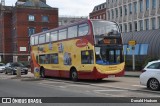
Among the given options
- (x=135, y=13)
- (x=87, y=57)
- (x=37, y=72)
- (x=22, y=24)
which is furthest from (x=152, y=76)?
(x=22, y=24)

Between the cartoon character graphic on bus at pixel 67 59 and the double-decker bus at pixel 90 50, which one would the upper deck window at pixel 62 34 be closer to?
the double-decker bus at pixel 90 50

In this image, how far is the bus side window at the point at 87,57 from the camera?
909 inches

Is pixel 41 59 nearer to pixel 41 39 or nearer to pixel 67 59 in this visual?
pixel 41 39

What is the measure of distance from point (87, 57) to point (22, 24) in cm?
6803

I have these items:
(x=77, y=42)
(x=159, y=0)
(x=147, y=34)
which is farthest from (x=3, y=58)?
(x=77, y=42)

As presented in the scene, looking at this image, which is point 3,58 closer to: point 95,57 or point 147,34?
point 147,34

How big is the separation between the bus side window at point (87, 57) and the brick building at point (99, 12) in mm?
72689

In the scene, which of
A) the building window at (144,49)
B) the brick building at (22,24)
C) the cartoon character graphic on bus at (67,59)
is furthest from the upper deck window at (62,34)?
the brick building at (22,24)

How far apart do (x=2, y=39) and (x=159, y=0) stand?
159 ft

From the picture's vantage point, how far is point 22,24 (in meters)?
89.6

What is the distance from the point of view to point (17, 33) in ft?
292

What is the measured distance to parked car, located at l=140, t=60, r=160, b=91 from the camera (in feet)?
56.0

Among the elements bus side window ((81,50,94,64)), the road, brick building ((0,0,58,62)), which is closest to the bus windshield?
bus side window ((81,50,94,64))

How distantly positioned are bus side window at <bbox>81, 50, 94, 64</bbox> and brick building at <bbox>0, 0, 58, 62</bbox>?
62.6 meters
